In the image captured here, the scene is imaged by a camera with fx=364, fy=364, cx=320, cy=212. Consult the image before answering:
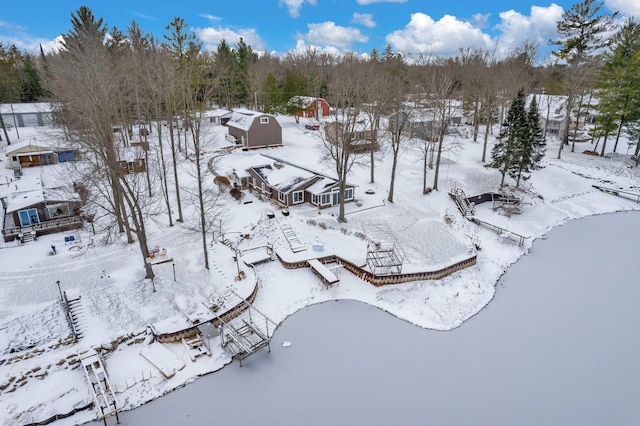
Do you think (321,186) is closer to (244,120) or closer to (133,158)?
(133,158)

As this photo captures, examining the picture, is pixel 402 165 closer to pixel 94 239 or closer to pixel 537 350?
pixel 537 350

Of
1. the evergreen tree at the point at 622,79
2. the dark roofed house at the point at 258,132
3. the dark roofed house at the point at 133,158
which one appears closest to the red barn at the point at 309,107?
the dark roofed house at the point at 258,132

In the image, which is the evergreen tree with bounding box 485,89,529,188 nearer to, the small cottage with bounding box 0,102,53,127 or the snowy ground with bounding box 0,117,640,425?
the snowy ground with bounding box 0,117,640,425

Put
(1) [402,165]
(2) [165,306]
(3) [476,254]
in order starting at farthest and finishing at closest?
1. (1) [402,165]
2. (3) [476,254]
3. (2) [165,306]

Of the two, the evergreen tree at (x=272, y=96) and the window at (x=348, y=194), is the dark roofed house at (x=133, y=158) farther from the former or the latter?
the evergreen tree at (x=272, y=96)

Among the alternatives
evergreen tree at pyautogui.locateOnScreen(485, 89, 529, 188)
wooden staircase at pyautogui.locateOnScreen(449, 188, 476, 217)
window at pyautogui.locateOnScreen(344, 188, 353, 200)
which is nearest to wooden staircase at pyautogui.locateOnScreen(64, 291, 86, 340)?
window at pyautogui.locateOnScreen(344, 188, 353, 200)

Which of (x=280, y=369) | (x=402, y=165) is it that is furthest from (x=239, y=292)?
(x=402, y=165)
